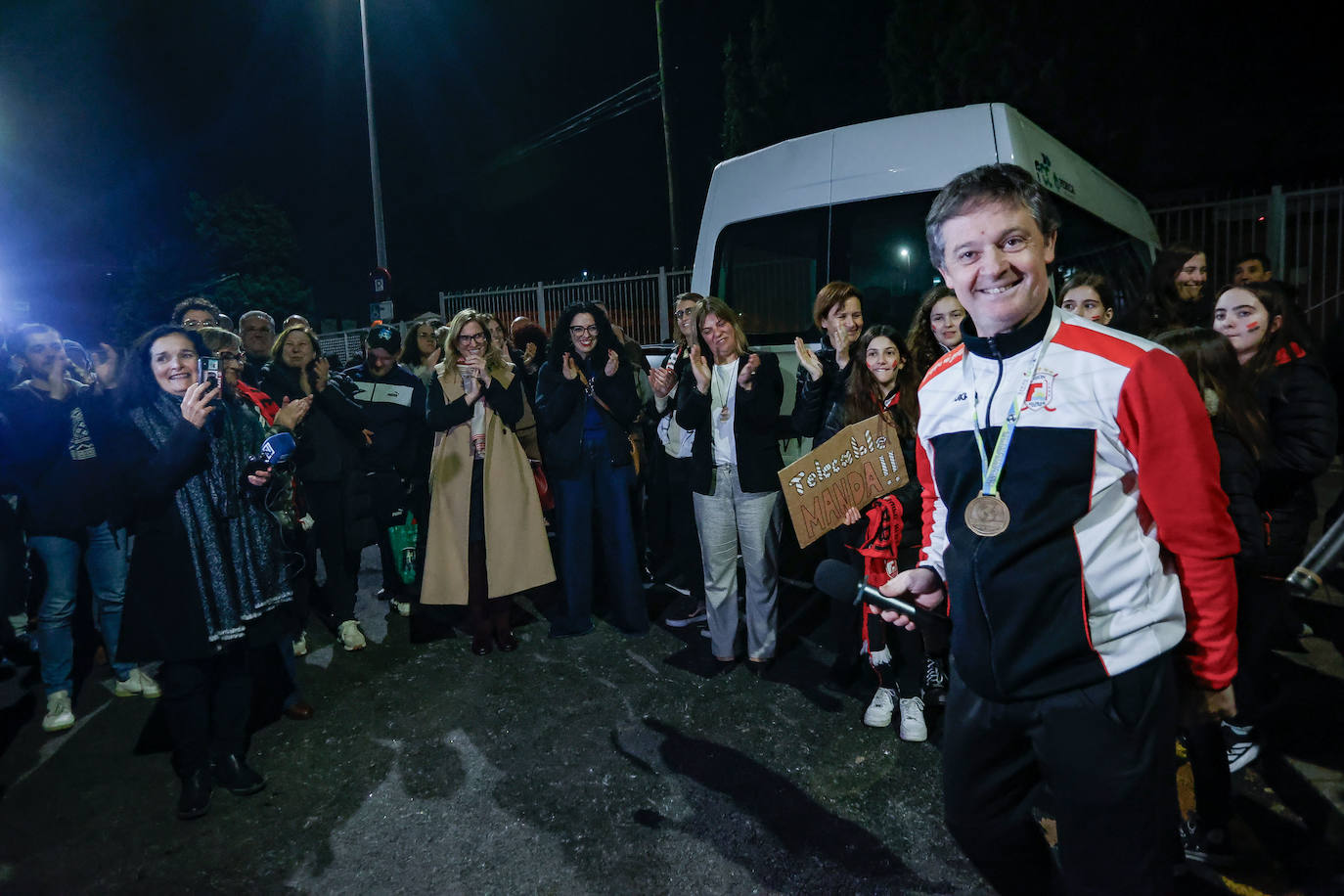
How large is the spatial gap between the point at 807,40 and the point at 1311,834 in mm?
16986

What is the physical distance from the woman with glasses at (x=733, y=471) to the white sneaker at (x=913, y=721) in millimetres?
876

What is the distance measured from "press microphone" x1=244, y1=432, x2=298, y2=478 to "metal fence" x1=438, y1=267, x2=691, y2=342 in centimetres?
836

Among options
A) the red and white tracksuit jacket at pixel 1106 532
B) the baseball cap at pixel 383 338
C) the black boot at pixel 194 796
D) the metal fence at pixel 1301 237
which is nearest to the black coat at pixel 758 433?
the red and white tracksuit jacket at pixel 1106 532

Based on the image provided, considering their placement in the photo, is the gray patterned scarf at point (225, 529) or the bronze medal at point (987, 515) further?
the gray patterned scarf at point (225, 529)

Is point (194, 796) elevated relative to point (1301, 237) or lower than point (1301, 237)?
lower

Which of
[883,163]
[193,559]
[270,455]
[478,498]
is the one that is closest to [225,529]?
[193,559]

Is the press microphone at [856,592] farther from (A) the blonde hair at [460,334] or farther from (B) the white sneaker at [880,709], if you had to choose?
(A) the blonde hair at [460,334]

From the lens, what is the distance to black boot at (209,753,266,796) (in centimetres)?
336

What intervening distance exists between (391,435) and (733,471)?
2612 mm

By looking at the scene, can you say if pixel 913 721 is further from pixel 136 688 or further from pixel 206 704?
pixel 136 688

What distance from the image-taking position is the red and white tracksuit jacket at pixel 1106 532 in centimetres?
162

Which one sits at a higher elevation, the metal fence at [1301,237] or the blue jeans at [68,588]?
the metal fence at [1301,237]

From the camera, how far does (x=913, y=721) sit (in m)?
3.54

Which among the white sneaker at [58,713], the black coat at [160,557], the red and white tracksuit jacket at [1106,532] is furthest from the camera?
the white sneaker at [58,713]
